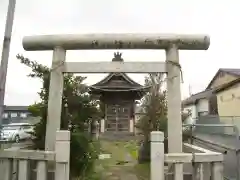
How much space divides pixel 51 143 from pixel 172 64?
3.37 metres

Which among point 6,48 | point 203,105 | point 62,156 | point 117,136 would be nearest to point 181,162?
point 62,156

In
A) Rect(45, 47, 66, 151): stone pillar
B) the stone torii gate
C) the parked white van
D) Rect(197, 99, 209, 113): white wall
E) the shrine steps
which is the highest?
Rect(197, 99, 209, 113): white wall

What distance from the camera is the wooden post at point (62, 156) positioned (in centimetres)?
482

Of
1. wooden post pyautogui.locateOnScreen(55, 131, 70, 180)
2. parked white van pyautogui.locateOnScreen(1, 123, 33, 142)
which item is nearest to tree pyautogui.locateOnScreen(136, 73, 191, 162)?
parked white van pyautogui.locateOnScreen(1, 123, 33, 142)

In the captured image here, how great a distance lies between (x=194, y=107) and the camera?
3375 cm

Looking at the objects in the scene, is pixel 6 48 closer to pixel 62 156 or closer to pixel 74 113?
pixel 62 156

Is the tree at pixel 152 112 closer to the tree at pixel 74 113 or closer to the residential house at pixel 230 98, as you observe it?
the tree at pixel 74 113

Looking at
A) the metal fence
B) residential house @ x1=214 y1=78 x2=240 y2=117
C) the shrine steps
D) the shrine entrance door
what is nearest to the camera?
the metal fence

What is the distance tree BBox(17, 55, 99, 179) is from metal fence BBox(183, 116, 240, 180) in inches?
134

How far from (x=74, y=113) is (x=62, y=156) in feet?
8.30

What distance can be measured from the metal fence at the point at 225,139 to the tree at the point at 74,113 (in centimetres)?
342

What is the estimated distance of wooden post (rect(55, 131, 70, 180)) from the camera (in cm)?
482

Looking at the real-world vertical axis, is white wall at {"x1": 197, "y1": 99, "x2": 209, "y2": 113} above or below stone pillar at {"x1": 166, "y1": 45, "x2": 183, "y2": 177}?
above

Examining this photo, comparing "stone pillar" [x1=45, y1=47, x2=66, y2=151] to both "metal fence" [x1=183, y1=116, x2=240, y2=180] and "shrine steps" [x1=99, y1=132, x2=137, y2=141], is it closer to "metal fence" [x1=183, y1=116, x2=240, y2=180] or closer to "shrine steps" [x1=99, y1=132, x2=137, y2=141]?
"metal fence" [x1=183, y1=116, x2=240, y2=180]
